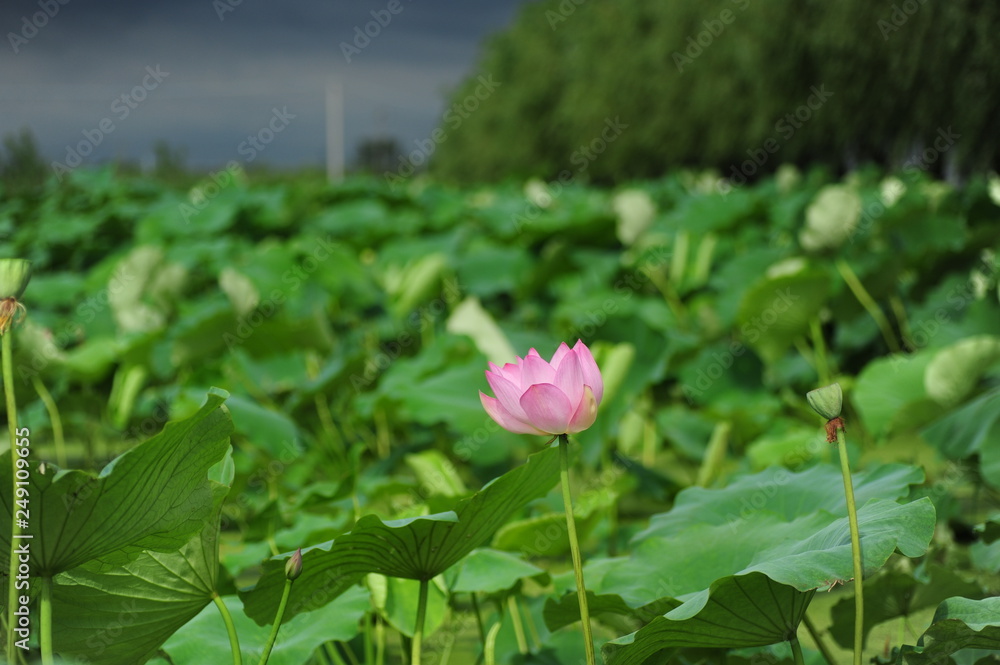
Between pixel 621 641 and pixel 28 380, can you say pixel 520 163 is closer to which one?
pixel 28 380

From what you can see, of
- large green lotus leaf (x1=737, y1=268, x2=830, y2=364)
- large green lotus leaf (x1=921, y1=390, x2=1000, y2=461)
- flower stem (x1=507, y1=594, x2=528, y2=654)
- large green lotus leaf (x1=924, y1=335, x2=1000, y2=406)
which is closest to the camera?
flower stem (x1=507, y1=594, x2=528, y2=654)

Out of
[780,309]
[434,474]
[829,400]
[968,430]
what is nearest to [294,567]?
[829,400]

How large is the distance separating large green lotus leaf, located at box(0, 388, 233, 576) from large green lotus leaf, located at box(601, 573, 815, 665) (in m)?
0.29

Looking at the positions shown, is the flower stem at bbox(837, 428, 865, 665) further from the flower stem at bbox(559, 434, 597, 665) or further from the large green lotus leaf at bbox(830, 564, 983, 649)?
the large green lotus leaf at bbox(830, 564, 983, 649)

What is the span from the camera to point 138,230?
3.71 m

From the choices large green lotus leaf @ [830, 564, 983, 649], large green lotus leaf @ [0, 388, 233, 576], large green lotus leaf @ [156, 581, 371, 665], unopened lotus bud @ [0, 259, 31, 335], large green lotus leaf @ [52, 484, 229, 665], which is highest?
unopened lotus bud @ [0, 259, 31, 335]

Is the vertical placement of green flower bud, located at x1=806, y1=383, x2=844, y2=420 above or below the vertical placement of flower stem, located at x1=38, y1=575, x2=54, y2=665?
below

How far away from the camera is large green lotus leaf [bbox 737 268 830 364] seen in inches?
74.6

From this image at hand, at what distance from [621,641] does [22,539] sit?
0.37 m

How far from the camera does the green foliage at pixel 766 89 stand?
266 centimetres

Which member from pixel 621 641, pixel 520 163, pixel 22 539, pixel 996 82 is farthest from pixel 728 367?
pixel 520 163

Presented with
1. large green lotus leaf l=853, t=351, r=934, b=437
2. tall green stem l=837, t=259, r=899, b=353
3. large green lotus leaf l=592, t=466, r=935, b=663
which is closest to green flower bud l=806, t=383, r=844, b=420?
large green lotus leaf l=592, t=466, r=935, b=663

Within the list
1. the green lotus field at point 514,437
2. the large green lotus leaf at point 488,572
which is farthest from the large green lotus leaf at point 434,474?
the large green lotus leaf at point 488,572

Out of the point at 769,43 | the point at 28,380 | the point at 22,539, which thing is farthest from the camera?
the point at 769,43
